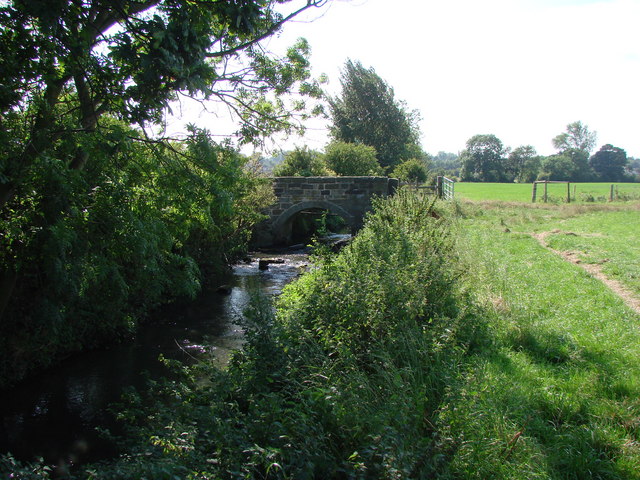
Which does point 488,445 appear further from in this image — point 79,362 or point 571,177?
point 571,177

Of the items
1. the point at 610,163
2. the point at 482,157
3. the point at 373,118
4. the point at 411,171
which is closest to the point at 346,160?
→ the point at 411,171

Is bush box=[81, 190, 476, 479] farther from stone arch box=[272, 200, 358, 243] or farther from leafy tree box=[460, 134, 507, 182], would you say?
leafy tree box=[460, 134, 507, 182]

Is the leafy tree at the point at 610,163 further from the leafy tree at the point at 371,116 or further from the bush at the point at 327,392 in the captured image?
the bush at the point at 327,392

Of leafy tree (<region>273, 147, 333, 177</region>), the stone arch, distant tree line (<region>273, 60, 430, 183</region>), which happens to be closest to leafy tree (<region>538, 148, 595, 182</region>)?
distant tree line (<region>273, 60, 430, 183</region>)

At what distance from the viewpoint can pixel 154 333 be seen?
8688 mm

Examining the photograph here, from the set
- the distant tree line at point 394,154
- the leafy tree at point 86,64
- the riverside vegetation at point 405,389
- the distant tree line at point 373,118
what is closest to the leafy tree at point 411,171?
the distant tree line at point 394,154

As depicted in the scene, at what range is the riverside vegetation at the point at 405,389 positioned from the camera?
313 centimetres

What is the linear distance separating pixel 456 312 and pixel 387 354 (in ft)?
6.35

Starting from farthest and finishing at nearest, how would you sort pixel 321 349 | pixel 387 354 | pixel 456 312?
pixel 456 312
pixel 321 349
pixel 387 354

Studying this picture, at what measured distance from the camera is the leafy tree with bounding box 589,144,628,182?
76213 mm

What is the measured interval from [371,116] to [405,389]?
133 feet

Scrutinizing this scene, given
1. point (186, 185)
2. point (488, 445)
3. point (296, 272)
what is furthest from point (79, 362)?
point (296, 272)

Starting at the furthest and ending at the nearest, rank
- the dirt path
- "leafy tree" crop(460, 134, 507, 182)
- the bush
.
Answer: "leafy tree" crop(460, 134, 507, 182) → the dirt path → the bush

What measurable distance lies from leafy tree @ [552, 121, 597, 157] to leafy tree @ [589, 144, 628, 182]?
872 inches
